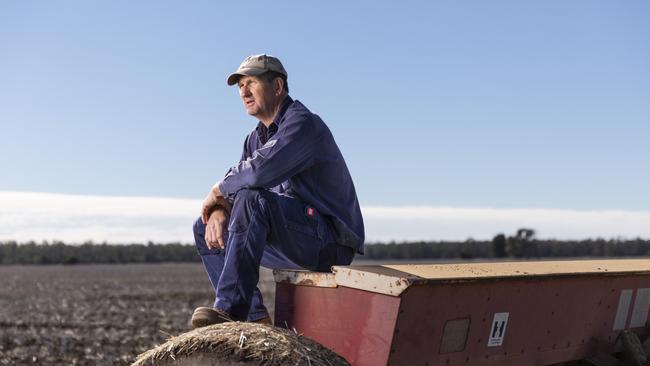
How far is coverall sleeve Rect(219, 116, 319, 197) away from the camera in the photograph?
4160mm

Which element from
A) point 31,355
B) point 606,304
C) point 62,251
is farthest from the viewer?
point 62,251

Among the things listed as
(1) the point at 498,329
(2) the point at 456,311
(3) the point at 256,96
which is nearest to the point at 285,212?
(3) the point at 256,96

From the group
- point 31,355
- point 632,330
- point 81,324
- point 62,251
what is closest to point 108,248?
point 62,251

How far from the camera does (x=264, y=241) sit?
4035mm

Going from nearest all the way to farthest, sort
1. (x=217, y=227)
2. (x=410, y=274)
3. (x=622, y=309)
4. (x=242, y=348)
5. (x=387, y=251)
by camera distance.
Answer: (x=242, y=348)
(x=410, y=274)
(x=217, y=227)
(x=622, y=309)
(x=387, y=251)

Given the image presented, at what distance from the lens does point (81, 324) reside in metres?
15.0

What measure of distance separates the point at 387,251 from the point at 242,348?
158 ft

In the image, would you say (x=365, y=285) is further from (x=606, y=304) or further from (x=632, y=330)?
(x=632, y=330)

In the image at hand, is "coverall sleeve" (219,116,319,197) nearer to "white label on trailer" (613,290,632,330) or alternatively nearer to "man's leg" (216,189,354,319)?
"man's leg" (216,189,354,319)

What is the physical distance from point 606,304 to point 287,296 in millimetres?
2123

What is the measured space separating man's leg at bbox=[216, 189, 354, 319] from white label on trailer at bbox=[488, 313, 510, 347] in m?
0.86

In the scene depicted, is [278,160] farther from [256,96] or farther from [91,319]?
[91,319]

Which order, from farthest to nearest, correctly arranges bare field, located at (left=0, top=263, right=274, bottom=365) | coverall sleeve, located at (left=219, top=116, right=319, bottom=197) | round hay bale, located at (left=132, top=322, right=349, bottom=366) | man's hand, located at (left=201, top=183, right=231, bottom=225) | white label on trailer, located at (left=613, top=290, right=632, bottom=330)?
bare field, located at (left=0, top=263, right=274, bottom=365) → white label on trailer, located at (left=613, top=290, right=632, bottom=330) → man's hand, located at (left=201, top=183, right=231, bottom=225) → coverall sleeve, located at (left=219, top=116, right=319, bottom=197) → round hay bale, located at (left=132, top=322, right=349, bottom=366)

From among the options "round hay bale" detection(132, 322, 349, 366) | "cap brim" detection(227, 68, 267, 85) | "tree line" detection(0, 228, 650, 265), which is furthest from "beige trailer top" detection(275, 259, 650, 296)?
"tree line" detection(0, 228, 650, 265)
